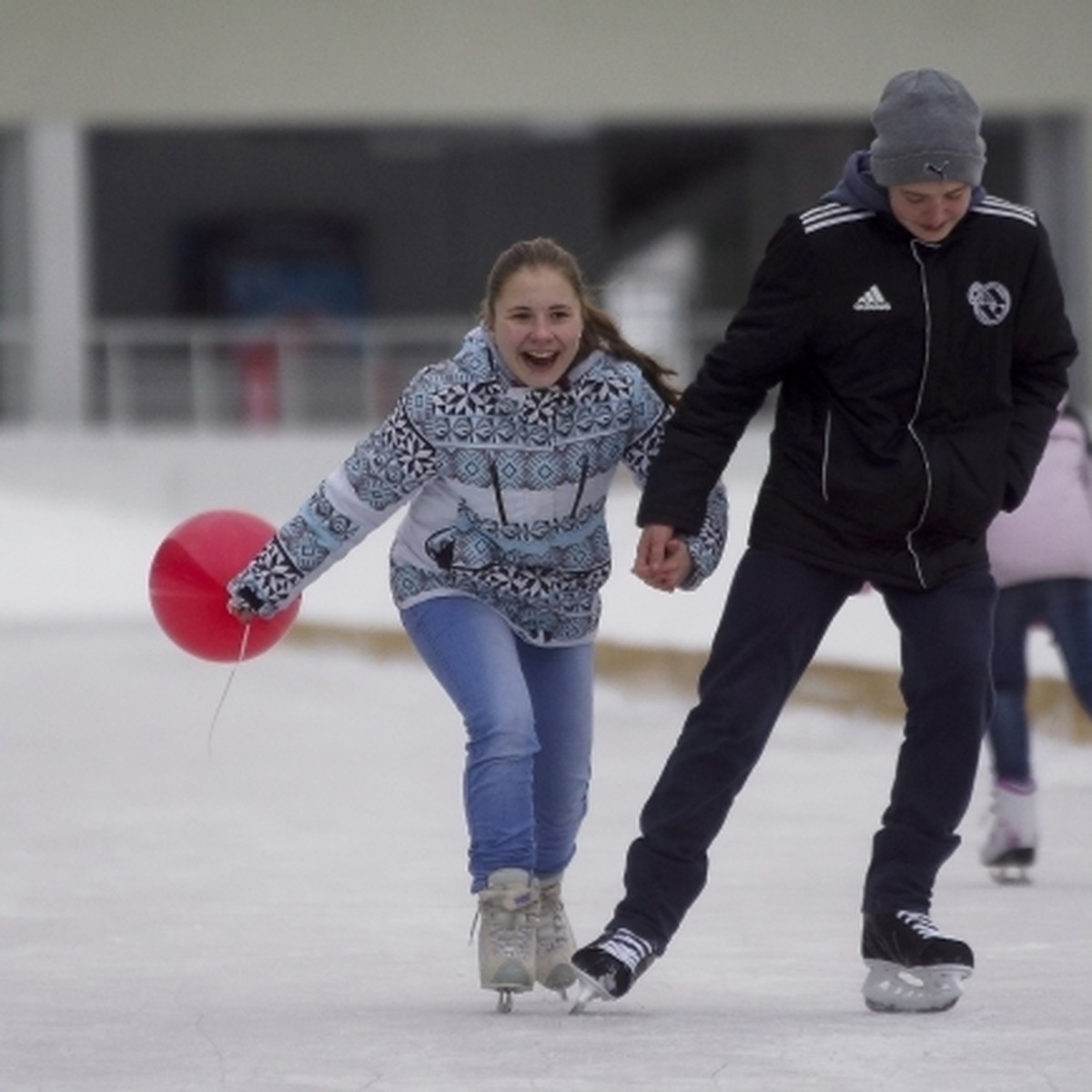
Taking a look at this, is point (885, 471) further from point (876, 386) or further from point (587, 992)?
point (587, 992)

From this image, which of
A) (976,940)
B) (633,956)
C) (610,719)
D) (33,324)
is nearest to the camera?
(633,956)

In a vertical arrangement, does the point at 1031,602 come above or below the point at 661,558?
below

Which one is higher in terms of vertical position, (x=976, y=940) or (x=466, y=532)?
(x=466, y=532)

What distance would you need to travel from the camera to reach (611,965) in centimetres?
567

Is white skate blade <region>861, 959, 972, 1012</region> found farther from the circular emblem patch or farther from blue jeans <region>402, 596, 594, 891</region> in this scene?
the circular emblem patch

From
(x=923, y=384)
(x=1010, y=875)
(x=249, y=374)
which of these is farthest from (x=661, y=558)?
(x=249, y=374)

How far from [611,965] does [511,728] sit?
1.55 feet

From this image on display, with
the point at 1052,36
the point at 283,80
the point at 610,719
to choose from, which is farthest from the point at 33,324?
the point at 610,719

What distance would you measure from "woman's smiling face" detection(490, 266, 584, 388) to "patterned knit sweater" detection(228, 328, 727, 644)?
4 cm

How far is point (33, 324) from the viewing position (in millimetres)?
30156

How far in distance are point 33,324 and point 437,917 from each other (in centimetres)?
2341

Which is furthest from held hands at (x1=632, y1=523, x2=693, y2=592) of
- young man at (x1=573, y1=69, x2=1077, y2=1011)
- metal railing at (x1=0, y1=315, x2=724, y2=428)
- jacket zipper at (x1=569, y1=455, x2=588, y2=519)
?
metal railing at (x1=0, y1=315, x2=724, y2=428)

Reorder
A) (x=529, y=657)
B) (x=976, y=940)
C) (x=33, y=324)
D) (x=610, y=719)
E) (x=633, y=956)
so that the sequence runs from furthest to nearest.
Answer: (x=33, y=324) < (x=610, y=719) < (x=976, y=940) < (x=529, y=657) < (x=633, y=956)

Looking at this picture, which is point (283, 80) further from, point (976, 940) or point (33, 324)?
point (976, 940)
